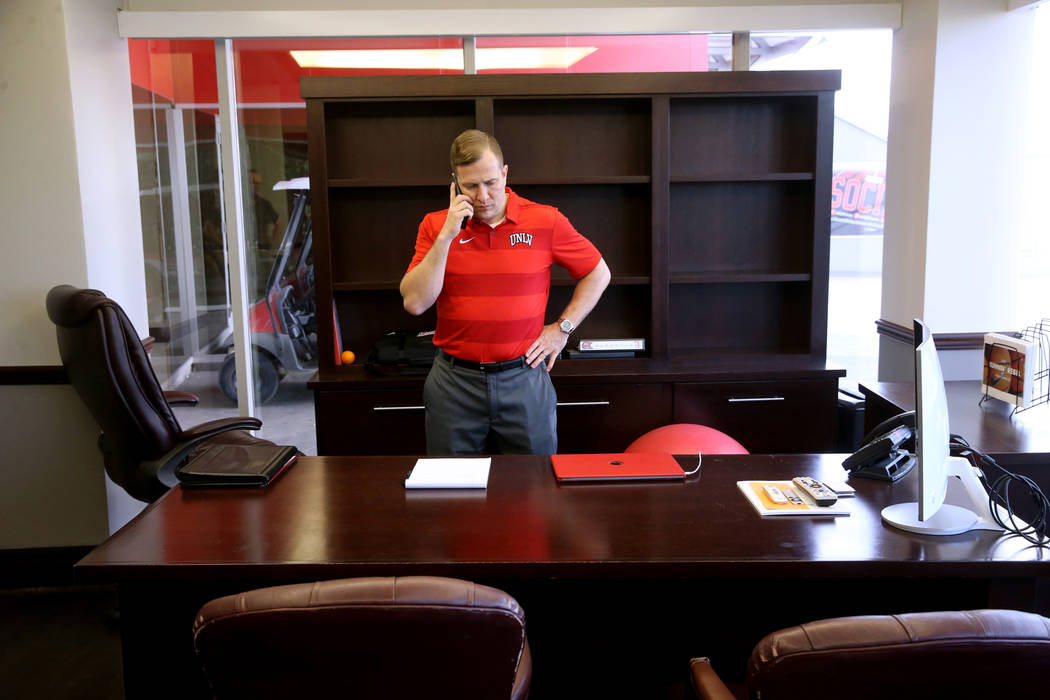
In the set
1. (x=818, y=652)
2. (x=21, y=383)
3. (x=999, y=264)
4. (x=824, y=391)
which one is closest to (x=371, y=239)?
(x=21, y=383)

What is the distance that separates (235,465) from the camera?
7.09 ft

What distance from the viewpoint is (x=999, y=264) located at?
380cm

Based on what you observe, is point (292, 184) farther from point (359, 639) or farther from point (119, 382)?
point (359, 639)

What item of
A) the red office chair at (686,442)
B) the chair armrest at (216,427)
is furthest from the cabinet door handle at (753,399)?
the chair armrest at (216,427)

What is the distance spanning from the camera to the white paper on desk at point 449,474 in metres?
2.05

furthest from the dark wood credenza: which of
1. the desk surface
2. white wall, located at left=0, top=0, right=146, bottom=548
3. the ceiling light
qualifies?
the desk surface

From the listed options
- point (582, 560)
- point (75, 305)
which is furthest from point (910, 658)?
point (75, 305)

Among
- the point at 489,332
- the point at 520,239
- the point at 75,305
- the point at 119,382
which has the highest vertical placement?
the point at 520,239

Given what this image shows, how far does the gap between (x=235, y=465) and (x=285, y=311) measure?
88.8 inches

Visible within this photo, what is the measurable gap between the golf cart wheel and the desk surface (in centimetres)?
225

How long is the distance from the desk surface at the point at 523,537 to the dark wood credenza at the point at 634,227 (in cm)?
152

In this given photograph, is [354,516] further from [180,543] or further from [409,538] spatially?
[180,543]

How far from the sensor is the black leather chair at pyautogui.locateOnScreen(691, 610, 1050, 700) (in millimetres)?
1099

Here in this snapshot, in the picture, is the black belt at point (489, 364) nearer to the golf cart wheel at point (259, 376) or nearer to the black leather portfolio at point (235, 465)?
the black leather portfolio at point (235, 465)
